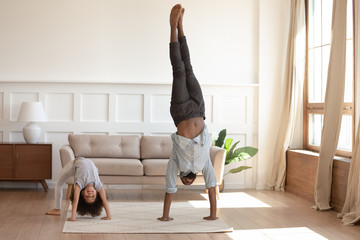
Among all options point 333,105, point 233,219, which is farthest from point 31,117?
point 333,105

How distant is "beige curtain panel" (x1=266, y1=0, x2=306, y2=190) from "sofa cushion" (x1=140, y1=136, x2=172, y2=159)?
1664 millimetres

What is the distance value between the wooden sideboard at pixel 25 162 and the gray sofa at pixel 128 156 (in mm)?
414

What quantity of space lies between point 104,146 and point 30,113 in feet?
3.55

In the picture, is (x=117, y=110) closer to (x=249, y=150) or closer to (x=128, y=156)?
(x=128, y=156)

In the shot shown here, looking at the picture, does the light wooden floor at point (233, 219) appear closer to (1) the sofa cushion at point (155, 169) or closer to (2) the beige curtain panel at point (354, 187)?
(2) the beige curtain panel at point (354, 187)

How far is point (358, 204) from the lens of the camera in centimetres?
527

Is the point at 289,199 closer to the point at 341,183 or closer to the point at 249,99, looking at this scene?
the point at 341,183

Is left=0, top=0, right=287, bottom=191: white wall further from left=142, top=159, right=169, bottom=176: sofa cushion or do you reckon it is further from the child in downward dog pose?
the child in downward dog pose

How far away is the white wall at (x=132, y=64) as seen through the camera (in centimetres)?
751

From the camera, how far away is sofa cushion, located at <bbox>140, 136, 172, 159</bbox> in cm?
712

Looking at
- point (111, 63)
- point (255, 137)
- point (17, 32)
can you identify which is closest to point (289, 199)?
point (255, 137)

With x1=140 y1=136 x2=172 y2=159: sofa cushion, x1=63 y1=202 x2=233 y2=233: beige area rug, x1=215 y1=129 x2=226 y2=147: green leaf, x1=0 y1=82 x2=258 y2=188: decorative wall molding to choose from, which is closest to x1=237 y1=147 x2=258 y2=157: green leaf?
x1=215 y1=129 x2=226 y2=147: green leaf

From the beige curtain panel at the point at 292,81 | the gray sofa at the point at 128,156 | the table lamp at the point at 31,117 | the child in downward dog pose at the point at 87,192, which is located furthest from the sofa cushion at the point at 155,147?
the child in downward dog pose at the point at 87,192

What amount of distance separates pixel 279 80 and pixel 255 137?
Result: 91cm
